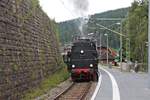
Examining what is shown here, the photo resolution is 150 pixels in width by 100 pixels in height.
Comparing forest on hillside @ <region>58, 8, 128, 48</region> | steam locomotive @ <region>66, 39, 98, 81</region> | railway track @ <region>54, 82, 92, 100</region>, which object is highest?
forest on hillside @ <region>58, 8, 128, 48</region>

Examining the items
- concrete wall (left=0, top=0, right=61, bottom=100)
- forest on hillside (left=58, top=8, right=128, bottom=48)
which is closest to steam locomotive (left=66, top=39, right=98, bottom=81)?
concrete wall (left=0, top=0, right=61, bottom=100)

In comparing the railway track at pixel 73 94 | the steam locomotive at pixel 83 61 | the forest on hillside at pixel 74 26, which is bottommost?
the railway track at pixel 73 94

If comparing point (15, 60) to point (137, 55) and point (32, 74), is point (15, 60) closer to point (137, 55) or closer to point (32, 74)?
point (32, 74)

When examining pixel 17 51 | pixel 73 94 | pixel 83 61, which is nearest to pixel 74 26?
pixel 83 61

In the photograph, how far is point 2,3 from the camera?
2003cm

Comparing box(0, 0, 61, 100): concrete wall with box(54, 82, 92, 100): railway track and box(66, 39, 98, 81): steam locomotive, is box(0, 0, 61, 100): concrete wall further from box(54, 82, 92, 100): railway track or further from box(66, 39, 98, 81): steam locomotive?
box(66, 39, 98, 81): steam locomotive

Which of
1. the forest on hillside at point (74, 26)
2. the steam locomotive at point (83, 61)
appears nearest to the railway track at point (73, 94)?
the steam locomotive at point (83, 61)

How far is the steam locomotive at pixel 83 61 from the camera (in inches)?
1534

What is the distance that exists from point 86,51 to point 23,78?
16.5 meters

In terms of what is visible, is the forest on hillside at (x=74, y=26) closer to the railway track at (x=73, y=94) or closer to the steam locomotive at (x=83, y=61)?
the steam locomotive at (x=83, y=61)

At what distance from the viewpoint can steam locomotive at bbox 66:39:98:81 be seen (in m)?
39.0

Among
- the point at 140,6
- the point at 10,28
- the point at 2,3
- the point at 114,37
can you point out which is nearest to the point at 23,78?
the point at 10,28

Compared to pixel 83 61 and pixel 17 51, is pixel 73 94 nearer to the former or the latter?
pixel 17 51

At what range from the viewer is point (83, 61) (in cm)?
3925
